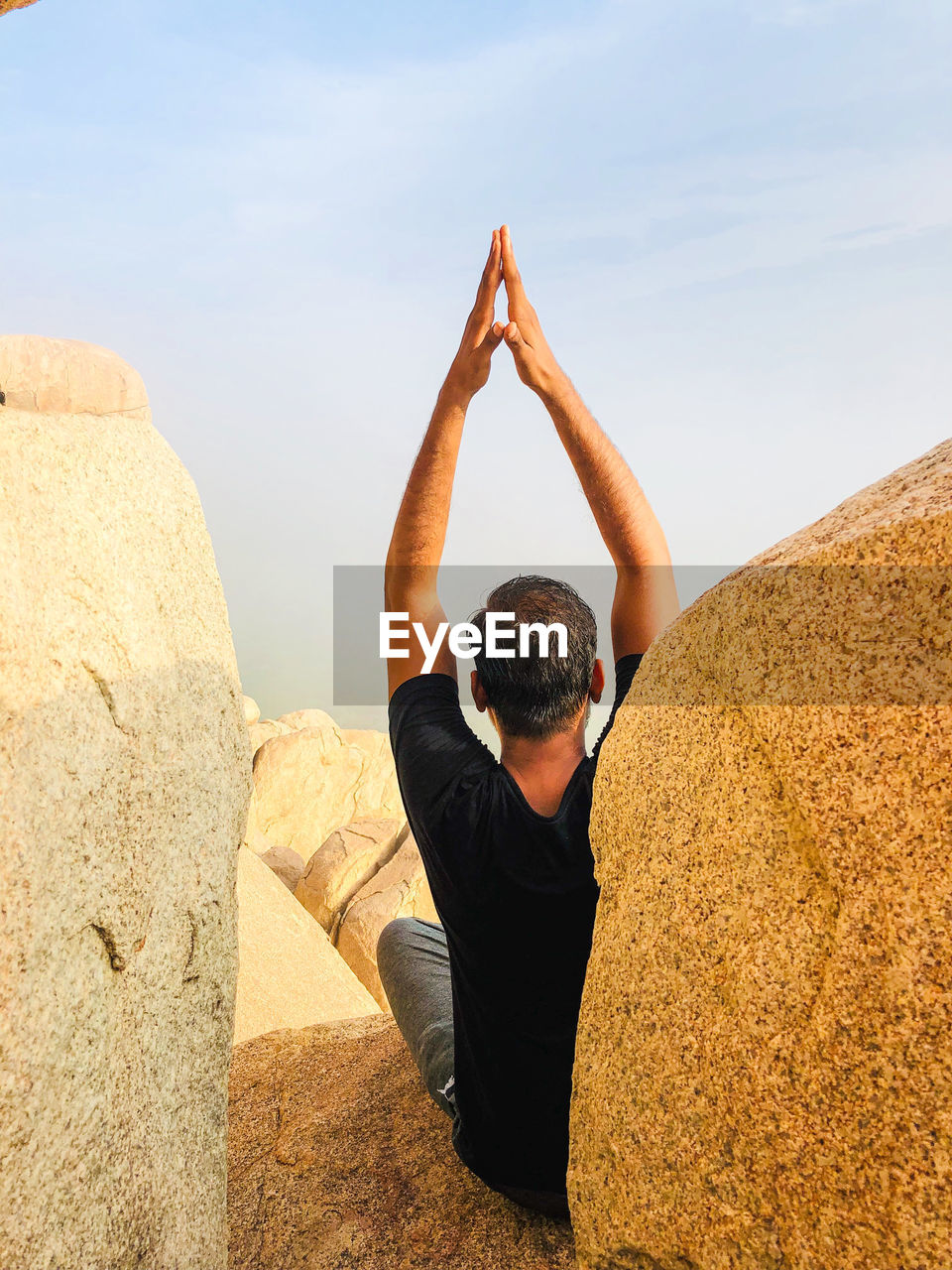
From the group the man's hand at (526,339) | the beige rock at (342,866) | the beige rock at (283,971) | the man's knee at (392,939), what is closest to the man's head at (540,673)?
the man's hand at (526,339)

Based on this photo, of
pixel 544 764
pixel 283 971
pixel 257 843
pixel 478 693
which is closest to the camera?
pixel 544 764

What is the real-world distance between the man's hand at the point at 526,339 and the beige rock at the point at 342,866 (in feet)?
23.1

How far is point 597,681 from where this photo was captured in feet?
7.72

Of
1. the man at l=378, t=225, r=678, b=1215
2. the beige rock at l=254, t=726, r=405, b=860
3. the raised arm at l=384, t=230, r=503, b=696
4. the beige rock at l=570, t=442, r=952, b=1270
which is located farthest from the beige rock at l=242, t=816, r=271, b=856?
the beige rock at l=570, t=442, r=952, b=1270

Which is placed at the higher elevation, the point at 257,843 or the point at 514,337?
the point at 514,337

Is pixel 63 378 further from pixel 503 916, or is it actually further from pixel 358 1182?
pixel 358 1182

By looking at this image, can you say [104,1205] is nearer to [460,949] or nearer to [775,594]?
[460,949]

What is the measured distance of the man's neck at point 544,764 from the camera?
2166 millimetres

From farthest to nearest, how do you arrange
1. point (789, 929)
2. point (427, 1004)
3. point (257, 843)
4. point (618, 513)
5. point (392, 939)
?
point (257, 843), point (392, 939), point (427, 1004), point (618, 513), point (789, 929)

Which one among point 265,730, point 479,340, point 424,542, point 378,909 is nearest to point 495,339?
point 479,340

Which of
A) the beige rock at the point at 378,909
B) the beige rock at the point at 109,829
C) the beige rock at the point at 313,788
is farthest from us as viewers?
the beige rock at the point at 313,788

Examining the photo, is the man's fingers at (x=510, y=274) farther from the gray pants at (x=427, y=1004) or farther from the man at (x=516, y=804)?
the gray pants at (x=427, y=1004)

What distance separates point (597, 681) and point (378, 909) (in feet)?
22.2

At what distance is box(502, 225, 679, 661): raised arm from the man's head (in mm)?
297
